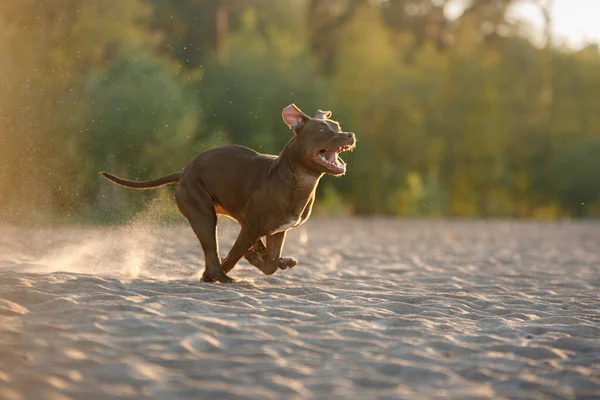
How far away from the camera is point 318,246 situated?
1759cm

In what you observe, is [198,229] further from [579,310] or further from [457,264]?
[457,264]

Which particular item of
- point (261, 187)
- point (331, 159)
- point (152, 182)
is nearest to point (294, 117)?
point (331, 159)

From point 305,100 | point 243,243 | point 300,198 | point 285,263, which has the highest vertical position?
point 305,100

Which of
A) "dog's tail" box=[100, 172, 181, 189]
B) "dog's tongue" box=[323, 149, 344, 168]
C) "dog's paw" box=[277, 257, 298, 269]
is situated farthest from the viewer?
"dog's tail" box=[100, 172, 181, 189]

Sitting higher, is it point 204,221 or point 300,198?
point 300,198

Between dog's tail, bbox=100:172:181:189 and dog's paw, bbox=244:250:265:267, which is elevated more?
dog's tail, bbox=100:172:181:189

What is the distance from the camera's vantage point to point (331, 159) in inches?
352

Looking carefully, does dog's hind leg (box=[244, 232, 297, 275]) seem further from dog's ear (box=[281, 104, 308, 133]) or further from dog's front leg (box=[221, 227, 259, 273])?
dog's ear (box=[281, 104, 308, 133])

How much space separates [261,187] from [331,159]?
73cm

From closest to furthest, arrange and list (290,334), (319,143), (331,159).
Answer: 1. (290,334)
2. (319,143)
3. (331,159)

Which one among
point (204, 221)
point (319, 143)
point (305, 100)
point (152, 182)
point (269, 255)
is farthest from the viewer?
point (305, 100)

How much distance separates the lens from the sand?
5.32 metres

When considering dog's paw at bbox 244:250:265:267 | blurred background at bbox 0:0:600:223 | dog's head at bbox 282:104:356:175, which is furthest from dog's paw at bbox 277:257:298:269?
blurred background at bbox 0:0:600:223

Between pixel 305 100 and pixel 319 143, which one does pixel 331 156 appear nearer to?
pixel 319 143
